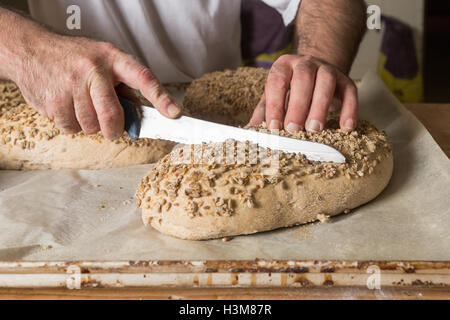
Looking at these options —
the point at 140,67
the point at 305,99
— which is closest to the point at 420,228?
the point at 305,99

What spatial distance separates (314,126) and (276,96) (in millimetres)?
132

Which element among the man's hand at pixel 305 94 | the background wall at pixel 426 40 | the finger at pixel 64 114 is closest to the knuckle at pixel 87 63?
the finger at pixel 64 114

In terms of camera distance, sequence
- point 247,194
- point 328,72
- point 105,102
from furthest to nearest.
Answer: point 328,72, point 105,102, point 247,194

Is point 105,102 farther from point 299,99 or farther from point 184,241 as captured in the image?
point 299,99

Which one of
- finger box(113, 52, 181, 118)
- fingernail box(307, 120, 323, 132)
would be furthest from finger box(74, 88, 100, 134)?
fingernail box(307, 120, 323, 132)

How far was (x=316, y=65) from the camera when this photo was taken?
1353 millimetres

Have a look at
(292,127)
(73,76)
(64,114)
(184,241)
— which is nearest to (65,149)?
(64,114)

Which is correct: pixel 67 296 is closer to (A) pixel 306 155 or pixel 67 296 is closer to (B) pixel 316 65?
(A) pixel 306 155

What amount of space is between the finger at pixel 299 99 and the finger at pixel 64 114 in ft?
1.92

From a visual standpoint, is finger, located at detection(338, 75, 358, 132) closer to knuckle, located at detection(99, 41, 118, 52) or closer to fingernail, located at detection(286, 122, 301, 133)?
fingernail, located at detection(286, 122, 301, 133)

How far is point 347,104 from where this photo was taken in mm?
1360

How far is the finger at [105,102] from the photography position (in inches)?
47.8

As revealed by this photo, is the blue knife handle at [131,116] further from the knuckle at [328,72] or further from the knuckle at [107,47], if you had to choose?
the knuckle at [328,72]

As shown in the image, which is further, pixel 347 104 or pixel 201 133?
pixel 347 104
